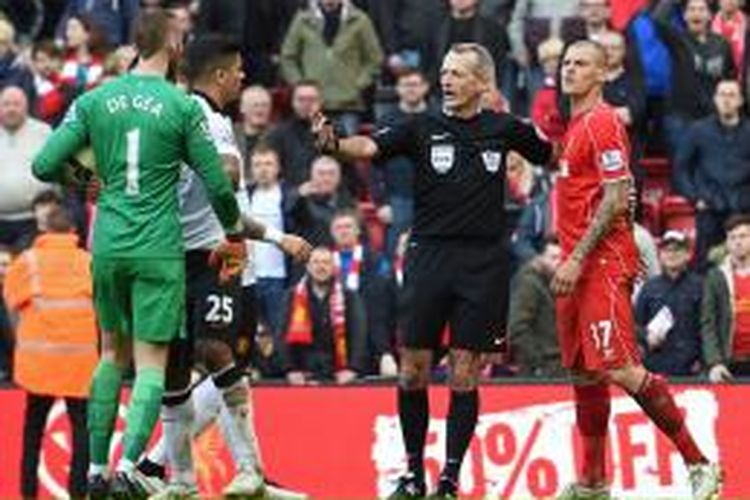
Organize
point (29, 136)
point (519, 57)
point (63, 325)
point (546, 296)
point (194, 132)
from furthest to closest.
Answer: point (519, 57) < point (29, 136) < point (546, 296) < point (63, 325) < point (194, 132)

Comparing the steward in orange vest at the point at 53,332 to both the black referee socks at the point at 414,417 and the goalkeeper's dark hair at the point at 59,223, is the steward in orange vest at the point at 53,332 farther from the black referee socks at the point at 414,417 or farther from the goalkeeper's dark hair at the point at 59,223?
the black referee socks at the point at 414,417

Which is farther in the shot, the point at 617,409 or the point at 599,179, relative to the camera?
the point at 617,409

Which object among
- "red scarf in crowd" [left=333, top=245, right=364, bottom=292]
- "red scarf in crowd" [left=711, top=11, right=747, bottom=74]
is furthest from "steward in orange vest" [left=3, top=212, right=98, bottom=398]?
"red scarf in crowd" [left=711, top=11, right=747, bottom=74]

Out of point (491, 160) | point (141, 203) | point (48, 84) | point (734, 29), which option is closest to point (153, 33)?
point (141, 203)

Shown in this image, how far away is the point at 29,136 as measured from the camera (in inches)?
962

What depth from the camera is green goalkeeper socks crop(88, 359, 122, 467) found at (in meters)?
15.4

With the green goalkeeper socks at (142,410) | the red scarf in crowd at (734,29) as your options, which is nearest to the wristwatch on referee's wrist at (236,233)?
the green goalkeeper socks at (142,410)

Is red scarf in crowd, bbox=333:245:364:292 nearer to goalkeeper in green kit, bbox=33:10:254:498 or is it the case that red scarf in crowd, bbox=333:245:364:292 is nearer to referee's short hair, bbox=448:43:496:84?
referee's short hair, bbox=448:43:496:84

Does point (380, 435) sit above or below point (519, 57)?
below

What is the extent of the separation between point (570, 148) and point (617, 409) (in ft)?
18.3

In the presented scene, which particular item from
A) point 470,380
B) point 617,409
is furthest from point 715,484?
point 617,409

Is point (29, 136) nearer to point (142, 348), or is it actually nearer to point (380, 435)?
point (380, 435)

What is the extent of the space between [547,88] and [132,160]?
10.1m

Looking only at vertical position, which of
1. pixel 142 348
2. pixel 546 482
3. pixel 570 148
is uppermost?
pixel 570 148
